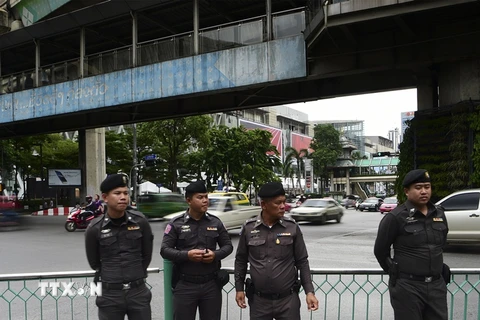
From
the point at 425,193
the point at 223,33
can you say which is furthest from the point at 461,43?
the point at 425,193

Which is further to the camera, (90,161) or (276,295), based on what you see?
(90,161)

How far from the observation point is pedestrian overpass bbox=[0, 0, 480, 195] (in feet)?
49.8

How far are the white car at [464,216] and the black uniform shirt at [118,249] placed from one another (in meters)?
9.89

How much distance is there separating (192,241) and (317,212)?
64.6ft

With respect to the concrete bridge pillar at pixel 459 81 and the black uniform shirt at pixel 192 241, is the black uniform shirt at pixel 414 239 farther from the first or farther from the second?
the concrete bridge pillar at pixel 459 81

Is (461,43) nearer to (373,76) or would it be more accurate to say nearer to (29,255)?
(373,76)

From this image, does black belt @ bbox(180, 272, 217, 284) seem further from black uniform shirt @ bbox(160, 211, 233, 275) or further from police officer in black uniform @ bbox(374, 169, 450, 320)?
police officer in black uniform @ bbox(374, 169, 450, 320)

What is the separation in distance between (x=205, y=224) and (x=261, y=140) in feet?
125

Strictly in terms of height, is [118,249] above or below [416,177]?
below

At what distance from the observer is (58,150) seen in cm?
4194

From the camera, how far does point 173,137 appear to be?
3806 cm

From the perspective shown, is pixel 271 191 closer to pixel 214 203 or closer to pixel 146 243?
pixel 146 243

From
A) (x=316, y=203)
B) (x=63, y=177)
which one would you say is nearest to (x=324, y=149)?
(x=63, y=177)

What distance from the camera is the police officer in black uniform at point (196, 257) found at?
3895mm
